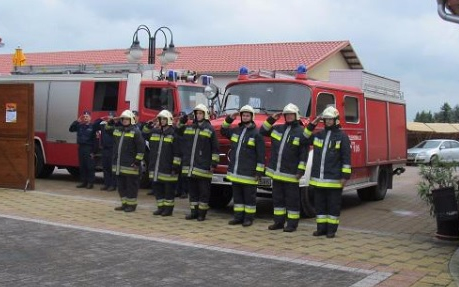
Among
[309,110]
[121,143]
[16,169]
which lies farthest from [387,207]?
[16,169]

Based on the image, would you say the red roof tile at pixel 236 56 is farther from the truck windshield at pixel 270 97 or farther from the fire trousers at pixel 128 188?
the fire trousers at pixel 128 188

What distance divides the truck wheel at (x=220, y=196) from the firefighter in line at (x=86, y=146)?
369cm

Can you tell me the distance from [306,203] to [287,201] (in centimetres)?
116

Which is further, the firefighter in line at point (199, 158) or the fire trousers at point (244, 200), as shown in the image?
the firefighter in line at point (199, 158)

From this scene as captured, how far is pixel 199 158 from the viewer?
9578mm

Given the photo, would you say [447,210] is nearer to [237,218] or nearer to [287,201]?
[287,201]

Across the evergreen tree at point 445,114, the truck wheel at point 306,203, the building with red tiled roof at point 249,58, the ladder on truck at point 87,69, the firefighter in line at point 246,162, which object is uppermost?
the evergreen tree at point 445,114

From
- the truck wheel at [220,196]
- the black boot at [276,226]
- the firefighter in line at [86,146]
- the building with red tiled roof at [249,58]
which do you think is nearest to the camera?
the black boot at [276,226]

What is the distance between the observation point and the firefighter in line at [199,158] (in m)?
9.59

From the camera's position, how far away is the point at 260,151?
9211 mm

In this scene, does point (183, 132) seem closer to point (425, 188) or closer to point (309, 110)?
Result: point (309, 110)

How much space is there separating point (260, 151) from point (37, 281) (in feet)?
14.4

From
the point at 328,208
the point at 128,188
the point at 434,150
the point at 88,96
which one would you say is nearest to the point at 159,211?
the point at 128,188

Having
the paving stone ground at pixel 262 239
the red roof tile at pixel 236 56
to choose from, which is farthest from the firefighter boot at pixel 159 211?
the red roof tile at pixel 236 56
